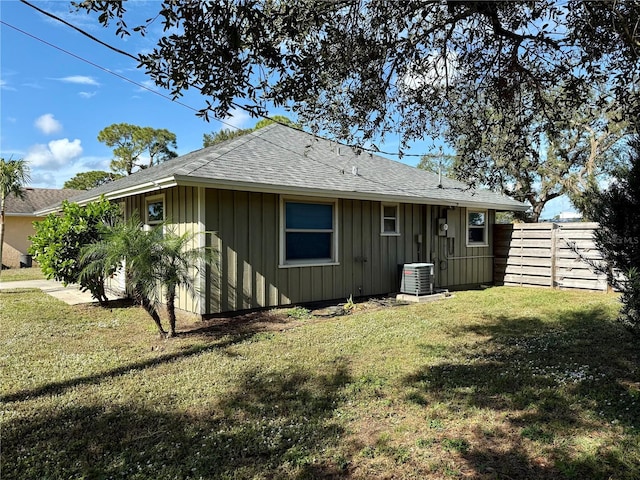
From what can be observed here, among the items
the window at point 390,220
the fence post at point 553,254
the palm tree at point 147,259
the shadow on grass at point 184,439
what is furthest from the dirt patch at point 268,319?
the fence post at point 553,254

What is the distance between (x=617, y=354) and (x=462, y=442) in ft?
11.0

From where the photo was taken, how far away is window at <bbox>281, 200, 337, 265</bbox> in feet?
27.0

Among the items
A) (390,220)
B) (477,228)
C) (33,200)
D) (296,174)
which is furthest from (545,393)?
(33,200)

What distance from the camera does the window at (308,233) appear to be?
8227 millimetres

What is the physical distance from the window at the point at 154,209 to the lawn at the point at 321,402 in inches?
112

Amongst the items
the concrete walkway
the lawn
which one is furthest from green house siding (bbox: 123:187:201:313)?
the concrete walkway

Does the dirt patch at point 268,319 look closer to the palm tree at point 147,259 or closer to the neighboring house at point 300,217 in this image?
the neighboring house at point 300,217

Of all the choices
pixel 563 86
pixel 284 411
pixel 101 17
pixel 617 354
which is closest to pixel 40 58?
pixel 101 17

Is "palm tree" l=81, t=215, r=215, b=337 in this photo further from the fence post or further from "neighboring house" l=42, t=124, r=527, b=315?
the fence post

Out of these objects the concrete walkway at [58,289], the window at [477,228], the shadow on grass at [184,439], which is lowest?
the shadow on grass at [184,439]

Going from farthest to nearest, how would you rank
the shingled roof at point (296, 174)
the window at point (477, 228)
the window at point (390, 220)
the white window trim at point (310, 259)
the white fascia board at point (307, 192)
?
the window at point (477, 228) < the window at point (390, 220) < the white window trim at point (310, 259) < the shingled roof at point (296, 174) < the white fascia board at point (307, 192)

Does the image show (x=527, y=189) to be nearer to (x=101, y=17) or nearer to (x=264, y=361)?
(x=264, y=361)

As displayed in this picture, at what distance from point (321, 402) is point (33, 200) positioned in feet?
82.6

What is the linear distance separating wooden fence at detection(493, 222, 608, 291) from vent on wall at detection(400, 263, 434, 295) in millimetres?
3782
